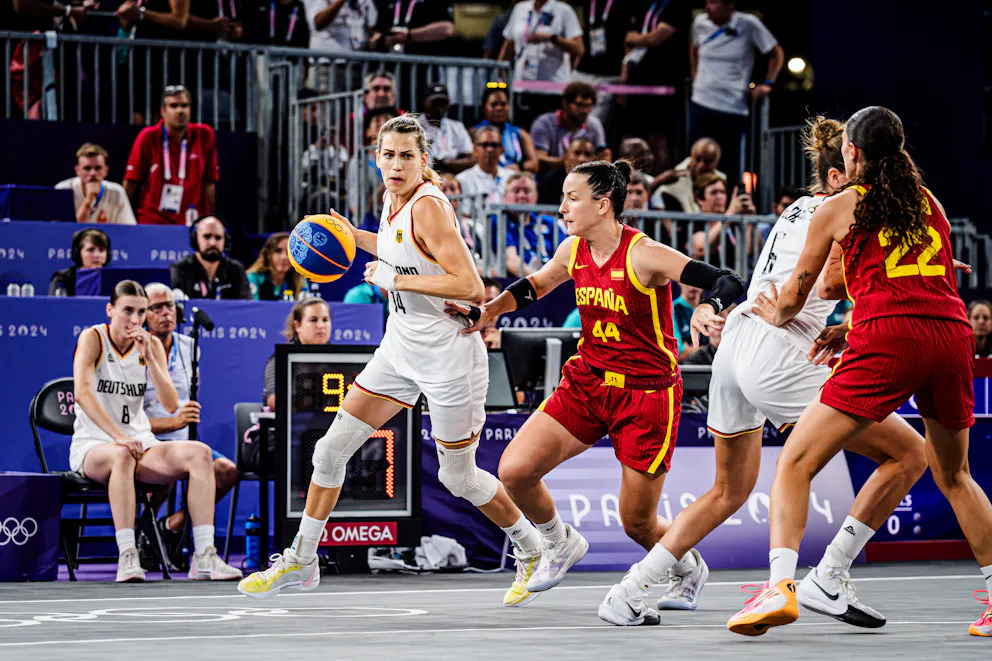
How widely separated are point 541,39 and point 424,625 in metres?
9.85

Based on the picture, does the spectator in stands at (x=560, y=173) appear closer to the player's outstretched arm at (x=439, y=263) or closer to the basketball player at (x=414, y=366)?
the basketball player at (x=414, y=366)

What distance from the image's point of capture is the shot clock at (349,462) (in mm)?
8008

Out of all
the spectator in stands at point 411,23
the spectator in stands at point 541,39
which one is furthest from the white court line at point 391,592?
the spectator in stands at point 411,23

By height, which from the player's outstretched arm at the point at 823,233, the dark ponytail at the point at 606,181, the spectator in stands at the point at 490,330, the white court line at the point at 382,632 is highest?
the dark ponytail at the point at 606,181

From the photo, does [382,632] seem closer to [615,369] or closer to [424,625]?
[424,625]

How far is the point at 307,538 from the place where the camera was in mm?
6207

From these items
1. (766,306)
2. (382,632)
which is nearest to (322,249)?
(382,632)

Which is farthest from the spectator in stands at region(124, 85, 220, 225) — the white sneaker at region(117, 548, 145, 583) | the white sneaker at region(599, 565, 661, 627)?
the white sneaker at region(599, 565, 661, 627)

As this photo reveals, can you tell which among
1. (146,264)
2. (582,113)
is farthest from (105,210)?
(582,113)

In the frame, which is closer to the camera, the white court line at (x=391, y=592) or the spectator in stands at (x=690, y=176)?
the white court line at (x=391, y=592)

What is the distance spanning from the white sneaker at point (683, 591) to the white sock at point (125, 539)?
318cm

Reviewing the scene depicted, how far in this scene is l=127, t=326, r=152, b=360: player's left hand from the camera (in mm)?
8273

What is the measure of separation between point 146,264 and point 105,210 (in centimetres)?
61

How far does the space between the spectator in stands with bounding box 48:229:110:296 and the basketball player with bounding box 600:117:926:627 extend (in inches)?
214
